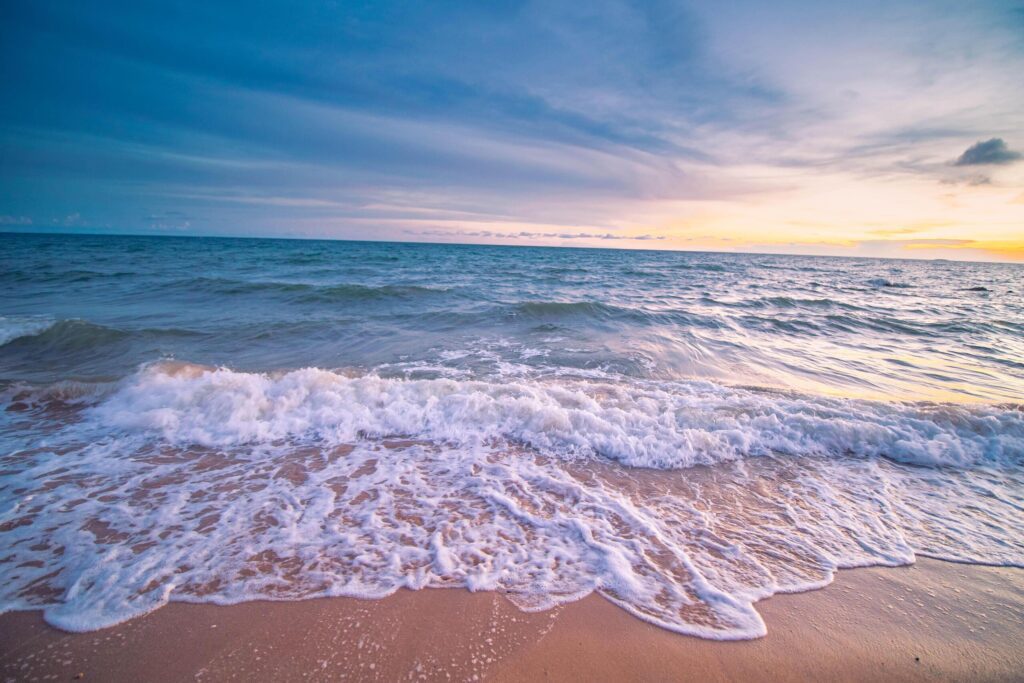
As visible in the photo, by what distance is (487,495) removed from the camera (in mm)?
4008

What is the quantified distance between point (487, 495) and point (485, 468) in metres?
0.57

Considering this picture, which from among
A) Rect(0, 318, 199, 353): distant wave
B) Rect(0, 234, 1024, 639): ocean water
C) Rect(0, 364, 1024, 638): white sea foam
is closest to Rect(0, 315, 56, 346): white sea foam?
Rect(0, 318, 199, 353): distant wave

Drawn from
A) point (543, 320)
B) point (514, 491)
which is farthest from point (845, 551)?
point (543, 320)

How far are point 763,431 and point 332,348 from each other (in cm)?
898

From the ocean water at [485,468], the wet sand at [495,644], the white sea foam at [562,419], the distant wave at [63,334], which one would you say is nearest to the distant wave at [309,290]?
the ocean water at [485,468]

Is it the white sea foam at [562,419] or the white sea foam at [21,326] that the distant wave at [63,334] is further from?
the white sea foam at [562,419]

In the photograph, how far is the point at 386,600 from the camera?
274 centimetres

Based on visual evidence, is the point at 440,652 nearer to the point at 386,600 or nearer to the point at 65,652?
the point at 386,600

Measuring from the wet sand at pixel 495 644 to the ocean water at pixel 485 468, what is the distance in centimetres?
14

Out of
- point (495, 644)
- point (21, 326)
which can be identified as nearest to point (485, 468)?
point (495, 644)

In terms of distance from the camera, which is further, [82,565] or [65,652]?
[82,565]

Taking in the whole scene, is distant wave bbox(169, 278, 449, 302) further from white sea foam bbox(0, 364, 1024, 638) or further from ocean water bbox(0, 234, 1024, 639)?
white sea foam bbox(0, 364, 1024, 638)

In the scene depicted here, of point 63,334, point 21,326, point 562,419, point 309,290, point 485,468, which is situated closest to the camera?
point 485,468

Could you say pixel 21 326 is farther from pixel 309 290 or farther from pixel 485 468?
pixel 485 468
